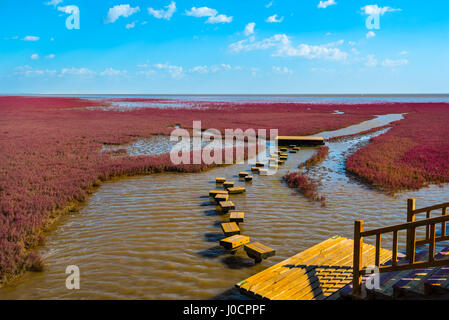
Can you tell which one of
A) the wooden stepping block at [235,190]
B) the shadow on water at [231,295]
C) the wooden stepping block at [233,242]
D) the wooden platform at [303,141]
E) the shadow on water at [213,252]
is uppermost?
the wooden platform at [303,141]

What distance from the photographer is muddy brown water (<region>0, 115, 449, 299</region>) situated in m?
7.07

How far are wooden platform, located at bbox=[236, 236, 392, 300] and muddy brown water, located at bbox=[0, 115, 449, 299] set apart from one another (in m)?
0.54

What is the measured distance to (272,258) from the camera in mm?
8227

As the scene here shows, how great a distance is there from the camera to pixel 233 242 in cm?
843

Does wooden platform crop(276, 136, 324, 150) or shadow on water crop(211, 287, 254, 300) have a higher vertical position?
wooden platform crop(276, 136, 324, 150)

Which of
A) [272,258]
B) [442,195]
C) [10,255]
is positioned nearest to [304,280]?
Answer: [272,258]

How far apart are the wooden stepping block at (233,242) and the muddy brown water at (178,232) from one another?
0.84 feet

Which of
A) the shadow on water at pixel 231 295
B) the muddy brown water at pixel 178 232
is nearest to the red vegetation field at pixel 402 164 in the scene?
the muddy brown water at pixel 178 232

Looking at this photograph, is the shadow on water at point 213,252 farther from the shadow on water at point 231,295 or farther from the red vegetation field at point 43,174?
the red vegetation field at point 43,174

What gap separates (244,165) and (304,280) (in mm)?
13917

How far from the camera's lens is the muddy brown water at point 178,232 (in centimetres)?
707

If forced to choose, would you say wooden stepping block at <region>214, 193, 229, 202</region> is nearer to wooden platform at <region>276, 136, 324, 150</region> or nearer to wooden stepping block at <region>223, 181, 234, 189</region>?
wooden stepping block at <region>223, 181, 234, 189</region>

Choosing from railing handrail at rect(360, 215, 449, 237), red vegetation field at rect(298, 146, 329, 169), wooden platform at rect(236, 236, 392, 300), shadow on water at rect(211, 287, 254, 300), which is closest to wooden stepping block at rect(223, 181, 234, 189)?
red vegetation field at rect(298, 146, 329, 169)
